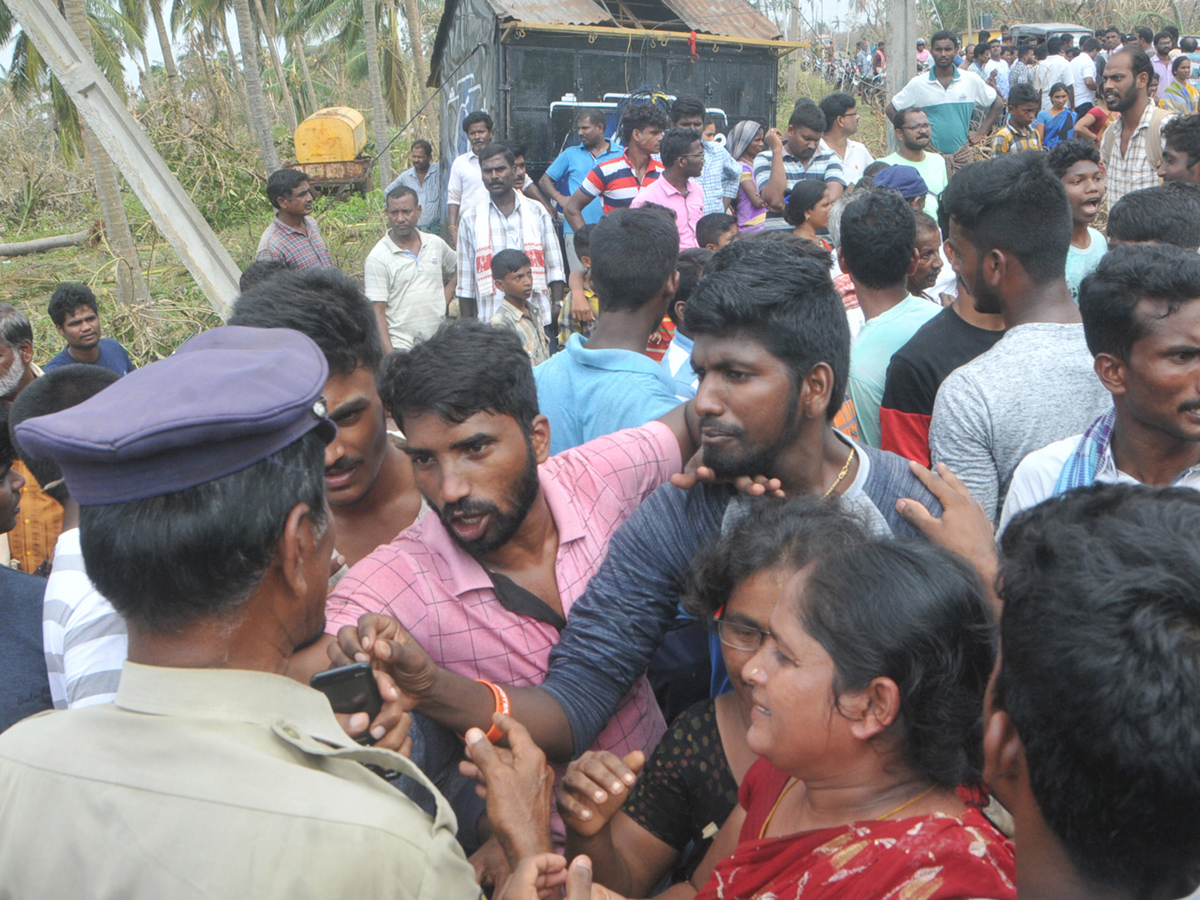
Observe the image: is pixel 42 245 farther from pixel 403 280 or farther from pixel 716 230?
pixel 716 230

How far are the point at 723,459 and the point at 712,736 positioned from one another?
59cm

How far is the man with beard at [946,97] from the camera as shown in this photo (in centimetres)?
877

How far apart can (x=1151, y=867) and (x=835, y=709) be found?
1.67 feet

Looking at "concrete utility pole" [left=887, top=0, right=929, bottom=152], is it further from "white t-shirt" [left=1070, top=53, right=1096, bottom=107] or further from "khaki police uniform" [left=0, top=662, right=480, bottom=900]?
"khaki police uniform" [left=0, top=662, right=480, bottom=900]

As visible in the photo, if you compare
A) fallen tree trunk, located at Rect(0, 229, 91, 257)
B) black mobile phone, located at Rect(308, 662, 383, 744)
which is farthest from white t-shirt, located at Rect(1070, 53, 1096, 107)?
fallen tree trunk, located at Rect(0, 229, 91, 257)

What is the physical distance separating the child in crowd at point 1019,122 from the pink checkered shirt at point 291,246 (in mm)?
6335

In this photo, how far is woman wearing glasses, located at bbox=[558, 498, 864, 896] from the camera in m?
1.76

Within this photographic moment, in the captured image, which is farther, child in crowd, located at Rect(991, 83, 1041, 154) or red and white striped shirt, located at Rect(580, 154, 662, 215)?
child in crowd, located at Rect(991, 83, 1041, 154)

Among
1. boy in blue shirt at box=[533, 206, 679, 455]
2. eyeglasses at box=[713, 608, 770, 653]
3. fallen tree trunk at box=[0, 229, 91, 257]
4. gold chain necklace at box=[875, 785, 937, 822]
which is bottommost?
fallen tree trunk at box=[0, 229, 91, 257]

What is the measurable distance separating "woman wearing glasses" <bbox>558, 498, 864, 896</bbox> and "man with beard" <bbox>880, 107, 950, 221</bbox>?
5.09 metres

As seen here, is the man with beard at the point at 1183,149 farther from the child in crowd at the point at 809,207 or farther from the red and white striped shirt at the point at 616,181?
the red and white striped shirt at the point at 616,181

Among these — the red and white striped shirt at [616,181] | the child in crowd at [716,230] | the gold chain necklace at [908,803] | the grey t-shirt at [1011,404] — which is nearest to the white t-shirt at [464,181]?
the red and white striped shirt at [616,181]

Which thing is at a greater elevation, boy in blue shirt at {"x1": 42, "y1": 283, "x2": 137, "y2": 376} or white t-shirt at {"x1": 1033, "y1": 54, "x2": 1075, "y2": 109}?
white t-shirt at {"x1": 1033, "y1": 54, "x2": 1075, "y2": 109}

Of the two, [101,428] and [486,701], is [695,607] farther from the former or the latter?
[101,428]
